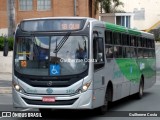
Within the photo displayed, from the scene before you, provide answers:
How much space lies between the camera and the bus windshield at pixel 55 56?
1245 cm

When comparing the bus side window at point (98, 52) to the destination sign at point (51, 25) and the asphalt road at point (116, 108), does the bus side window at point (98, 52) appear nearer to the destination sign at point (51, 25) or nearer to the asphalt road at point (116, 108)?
the destination sign at point (51, 25)

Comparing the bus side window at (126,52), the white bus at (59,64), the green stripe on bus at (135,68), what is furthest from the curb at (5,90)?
the white bus at (59,64)

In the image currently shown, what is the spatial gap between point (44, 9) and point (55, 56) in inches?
1365

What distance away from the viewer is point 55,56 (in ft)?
41.1

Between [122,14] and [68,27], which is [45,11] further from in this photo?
[68,27]

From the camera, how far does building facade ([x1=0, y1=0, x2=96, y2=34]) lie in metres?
46.3

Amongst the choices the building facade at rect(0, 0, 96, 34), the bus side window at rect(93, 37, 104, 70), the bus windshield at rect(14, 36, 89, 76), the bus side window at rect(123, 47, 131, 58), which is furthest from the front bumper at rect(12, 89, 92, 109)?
the building facade at rect(0, 0, 96, 34)

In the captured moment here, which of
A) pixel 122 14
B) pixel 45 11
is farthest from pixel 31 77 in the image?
pixel 122 14

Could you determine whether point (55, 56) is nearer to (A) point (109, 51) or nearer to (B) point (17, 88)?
(B) point (17, 88)

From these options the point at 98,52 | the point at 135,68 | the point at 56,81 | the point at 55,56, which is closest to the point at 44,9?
the point at 135,68

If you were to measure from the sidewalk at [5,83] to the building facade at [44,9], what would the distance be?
55.5 feet

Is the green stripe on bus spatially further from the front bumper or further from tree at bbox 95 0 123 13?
tree at bbox 95 0 123 13

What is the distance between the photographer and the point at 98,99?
13.1 meters

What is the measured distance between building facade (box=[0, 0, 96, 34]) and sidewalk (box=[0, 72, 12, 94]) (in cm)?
1692
